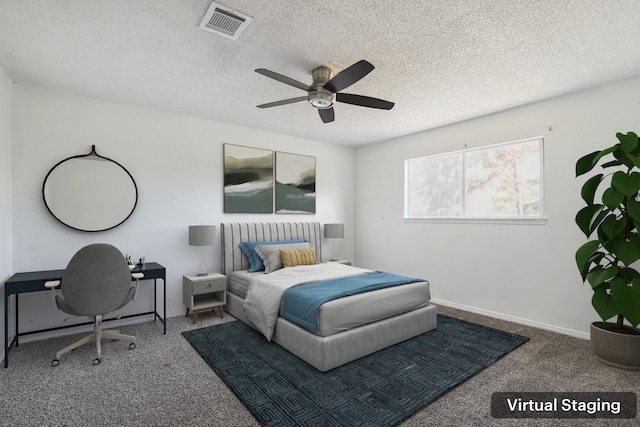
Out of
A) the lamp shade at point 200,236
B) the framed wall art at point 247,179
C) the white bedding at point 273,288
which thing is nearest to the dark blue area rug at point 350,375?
the white bedding at point 273,288

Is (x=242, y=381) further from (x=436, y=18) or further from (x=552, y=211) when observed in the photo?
(x=552, y=211)

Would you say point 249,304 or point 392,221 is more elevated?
point 392,221

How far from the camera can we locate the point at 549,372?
263 centimetres

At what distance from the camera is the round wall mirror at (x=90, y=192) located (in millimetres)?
3426

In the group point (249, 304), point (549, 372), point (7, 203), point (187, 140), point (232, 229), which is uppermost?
point (187, 140)

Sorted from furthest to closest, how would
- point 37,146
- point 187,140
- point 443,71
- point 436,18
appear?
point 187,140, point 37,146, point 443,71, point 436,18

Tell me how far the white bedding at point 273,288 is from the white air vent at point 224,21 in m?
2.38

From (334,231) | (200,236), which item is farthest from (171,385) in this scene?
(334,231)

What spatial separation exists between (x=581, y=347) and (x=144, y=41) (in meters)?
4.94

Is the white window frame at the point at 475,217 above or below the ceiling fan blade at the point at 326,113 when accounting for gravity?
below

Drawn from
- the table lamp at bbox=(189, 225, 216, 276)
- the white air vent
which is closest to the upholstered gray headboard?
the table lamp at bbox=(189, 225, 216, 276)

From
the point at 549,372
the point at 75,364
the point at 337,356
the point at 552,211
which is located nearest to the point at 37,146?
the point at 75,364

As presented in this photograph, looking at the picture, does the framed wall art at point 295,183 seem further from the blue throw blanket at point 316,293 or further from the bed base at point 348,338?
the bed base at point 348,338

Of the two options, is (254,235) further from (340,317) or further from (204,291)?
(340,317)
